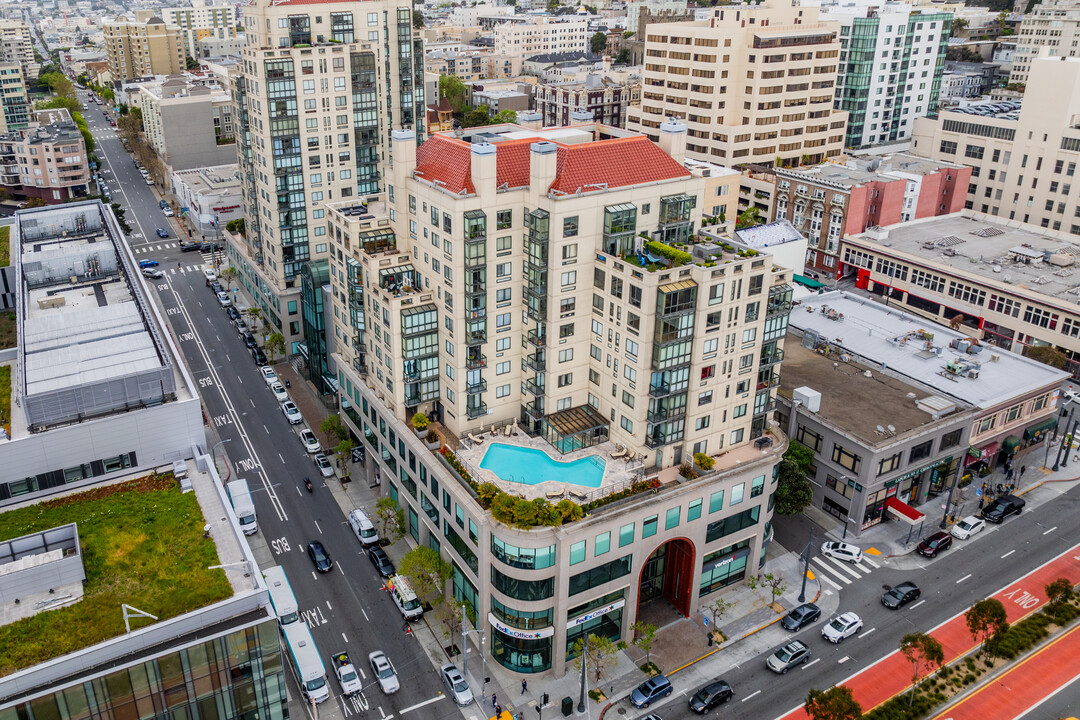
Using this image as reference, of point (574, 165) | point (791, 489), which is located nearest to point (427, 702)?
point (791, 489)

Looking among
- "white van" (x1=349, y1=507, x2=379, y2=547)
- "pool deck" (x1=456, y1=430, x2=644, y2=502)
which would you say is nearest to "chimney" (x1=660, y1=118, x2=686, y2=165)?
"pool deck" (x1=456, y1=430, x2=644, y2=502)

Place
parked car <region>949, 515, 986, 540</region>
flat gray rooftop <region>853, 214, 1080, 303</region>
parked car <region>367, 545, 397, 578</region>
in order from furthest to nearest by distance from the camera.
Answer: flat gray rooftop <region>853, 214, 1080, 303</region>
parked car <region>949, 515, 986, 540</region>
parked car <region>367, 545, 397, 578</region>

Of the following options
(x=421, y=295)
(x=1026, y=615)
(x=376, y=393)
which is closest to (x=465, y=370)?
(x=421, y=295)

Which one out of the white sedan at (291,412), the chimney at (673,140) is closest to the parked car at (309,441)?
the white sedan at (291,412)

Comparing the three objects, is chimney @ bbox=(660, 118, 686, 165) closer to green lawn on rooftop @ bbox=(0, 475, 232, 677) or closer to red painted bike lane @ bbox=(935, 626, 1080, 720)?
green lawn on rooftop @ bbox=(0, 475, 232, 677)

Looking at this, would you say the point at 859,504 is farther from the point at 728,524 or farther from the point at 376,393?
the point at 376,393
